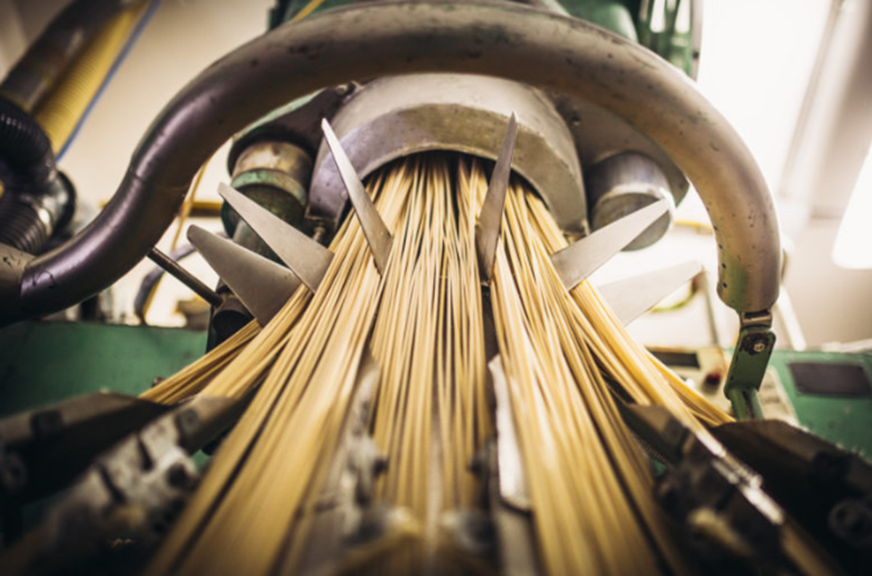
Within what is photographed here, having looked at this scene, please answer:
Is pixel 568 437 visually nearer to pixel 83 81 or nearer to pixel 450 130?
pixel 450 130

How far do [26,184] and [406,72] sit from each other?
1.23 metres

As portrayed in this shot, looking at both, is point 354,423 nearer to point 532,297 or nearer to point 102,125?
point 532,297

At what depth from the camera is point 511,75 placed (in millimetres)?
537

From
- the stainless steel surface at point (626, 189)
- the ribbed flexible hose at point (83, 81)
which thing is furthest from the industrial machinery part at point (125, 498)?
the ribbed flexible hose at point (83, 81)

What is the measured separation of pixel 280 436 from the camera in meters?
0.43

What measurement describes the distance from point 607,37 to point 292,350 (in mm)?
509

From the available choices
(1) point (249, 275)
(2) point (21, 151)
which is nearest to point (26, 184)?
(2) point (21, 151)

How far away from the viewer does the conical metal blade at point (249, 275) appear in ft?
2.19

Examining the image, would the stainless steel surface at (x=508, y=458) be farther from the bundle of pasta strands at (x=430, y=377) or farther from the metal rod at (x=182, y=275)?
the metal rod at (x=182, y=275)

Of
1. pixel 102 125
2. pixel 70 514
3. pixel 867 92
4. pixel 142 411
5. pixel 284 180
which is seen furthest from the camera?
pixel 102 125

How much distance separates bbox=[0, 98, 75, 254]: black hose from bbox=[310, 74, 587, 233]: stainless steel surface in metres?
0.78

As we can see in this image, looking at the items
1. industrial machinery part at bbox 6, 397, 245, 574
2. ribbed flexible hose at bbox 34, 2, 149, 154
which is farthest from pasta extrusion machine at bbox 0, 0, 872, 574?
ribbed flexible hose at bbox 34, 2, 149, 154

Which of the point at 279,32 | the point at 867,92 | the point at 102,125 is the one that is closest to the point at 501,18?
the point at 279,32

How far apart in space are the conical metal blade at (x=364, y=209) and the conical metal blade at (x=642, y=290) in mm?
382
